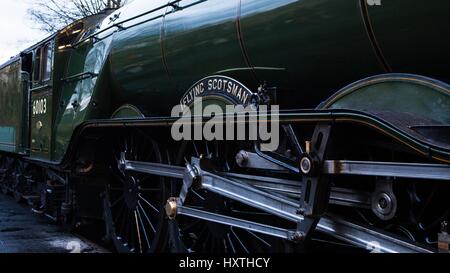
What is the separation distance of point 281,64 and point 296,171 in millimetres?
779

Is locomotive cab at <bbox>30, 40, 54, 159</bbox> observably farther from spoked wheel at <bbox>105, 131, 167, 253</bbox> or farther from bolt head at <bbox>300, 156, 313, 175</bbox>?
bolt head at <bbox>300, 156, 313, 175</bbox>

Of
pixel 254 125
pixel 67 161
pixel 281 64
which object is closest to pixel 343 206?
A: pixel 254 125

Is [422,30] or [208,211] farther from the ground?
[422,30]

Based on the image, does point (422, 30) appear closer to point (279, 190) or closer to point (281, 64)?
point (281, 64)

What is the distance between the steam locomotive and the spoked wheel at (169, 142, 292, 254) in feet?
0.04

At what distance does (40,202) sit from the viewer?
8.13 metres

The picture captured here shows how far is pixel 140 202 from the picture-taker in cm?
489

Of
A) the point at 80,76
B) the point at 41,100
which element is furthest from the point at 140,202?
the point at 41,100

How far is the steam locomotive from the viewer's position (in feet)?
7.86

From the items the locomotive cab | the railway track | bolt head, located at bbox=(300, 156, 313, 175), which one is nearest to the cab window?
the locomotive cab

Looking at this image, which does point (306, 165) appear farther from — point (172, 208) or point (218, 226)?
point (172, 208)

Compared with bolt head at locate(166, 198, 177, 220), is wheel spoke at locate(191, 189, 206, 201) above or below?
above

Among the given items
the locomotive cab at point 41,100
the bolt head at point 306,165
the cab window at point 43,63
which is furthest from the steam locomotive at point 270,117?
the cab window at point 43,63

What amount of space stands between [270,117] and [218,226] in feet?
4.25
